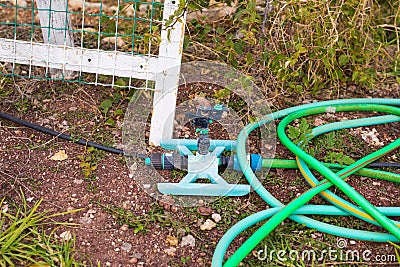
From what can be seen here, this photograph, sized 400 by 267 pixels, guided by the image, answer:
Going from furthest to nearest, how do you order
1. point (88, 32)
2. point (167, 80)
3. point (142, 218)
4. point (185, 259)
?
point (88, 32) → point (167, 80) → point (142, 218) → point (185, 259)

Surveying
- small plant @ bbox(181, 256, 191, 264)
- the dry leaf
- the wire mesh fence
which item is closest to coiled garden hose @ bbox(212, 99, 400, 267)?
small plant @ bbox(181, 256, 191, 264)

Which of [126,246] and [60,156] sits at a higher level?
[60,156]

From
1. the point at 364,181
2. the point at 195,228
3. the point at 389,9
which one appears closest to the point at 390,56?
the point at 389,9

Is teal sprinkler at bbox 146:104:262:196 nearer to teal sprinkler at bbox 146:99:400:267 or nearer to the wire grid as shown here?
teal sprinkler at bbox 146:99:400:267

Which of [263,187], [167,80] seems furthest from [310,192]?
[167,80]

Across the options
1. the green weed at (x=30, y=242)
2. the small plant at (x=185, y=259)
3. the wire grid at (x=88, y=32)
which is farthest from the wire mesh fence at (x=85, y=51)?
the small plant at (x=185, y=259)

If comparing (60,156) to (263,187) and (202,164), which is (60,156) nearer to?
(202,164)

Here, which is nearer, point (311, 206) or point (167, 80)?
point (311, 206)

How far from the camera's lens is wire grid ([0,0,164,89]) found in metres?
2.79

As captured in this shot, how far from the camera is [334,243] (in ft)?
7.91

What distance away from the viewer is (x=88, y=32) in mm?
2838

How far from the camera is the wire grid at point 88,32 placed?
279cm

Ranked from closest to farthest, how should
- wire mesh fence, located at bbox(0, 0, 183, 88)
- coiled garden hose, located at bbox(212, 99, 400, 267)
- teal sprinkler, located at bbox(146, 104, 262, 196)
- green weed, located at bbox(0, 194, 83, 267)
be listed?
green weed, located at bbox(0, 194, 83, 267) → coiled garden hose, located at bbox(212, 99, 400, 267) → teal sprinkler, located at bbox(146, 104, 262, 196) → wire mesh fence, located at bbox(0, 0, 183, 88)

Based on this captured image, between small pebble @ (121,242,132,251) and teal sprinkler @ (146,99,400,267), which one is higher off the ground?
teal sprinkler @ (146,99,400,267)
